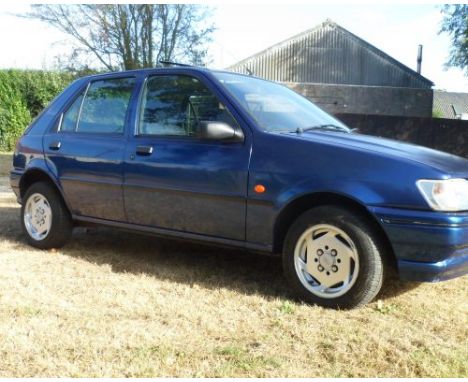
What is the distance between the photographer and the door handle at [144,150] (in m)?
4.20

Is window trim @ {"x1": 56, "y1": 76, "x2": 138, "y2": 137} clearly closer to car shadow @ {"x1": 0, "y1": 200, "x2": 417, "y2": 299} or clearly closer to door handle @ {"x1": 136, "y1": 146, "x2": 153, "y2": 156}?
door handle @ {"x1": 136, "y1": 146, "x2": 153, "y2": 156}

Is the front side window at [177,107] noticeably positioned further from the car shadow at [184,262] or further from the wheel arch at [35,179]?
the wheel arch at [35,179]

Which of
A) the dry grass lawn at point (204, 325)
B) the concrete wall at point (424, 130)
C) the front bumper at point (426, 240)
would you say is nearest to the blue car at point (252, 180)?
the front bumper at point (426, 240)

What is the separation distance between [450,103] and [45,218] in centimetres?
5857

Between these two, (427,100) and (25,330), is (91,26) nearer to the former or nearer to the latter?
(427,100)

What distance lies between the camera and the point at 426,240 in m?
3.16

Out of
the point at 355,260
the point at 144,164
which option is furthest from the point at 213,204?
the point at 355,260

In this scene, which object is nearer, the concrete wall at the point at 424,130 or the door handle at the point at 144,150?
the door handle at the point at 144,150

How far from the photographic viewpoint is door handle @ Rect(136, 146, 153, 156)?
4.20 m

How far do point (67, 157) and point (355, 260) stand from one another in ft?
9.35

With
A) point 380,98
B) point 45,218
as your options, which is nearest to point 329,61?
point 380,98

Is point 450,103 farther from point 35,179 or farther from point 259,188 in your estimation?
point 259,188

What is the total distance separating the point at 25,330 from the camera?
3066 millimetres

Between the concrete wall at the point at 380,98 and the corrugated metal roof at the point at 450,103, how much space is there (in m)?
25.5
